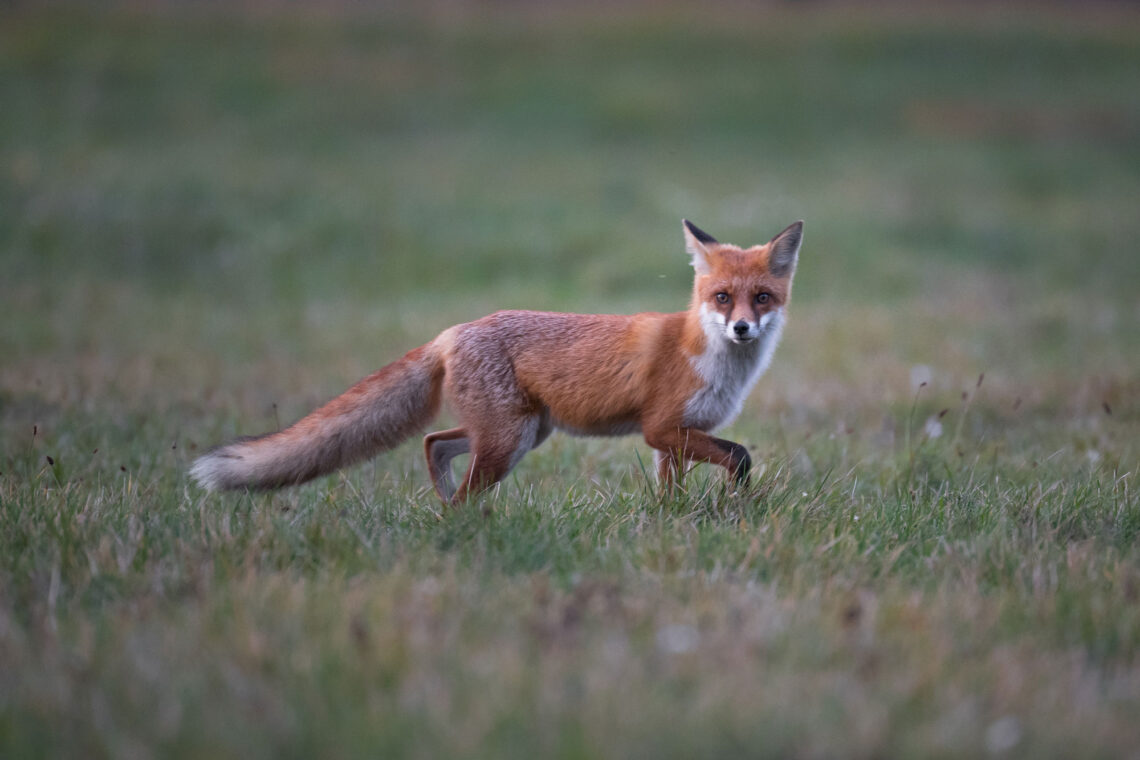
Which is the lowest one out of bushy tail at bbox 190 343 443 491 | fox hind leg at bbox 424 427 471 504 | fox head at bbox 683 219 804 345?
fox hind leg at bbox 424 427 471 504

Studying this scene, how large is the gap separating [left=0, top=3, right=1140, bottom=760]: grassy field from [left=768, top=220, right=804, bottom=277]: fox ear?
1036 mm

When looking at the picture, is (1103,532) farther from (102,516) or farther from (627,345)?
(102,516)

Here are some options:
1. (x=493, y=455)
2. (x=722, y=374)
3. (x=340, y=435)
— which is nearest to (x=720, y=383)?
(x=722, y=374)

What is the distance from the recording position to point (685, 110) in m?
21.1

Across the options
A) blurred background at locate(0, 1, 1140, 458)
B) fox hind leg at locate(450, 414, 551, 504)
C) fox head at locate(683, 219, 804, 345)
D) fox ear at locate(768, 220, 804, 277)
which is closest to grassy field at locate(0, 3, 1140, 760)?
blurred background at locate(0, 1, 1140, 458)

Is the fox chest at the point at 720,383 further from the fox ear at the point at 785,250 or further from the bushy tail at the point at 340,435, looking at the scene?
the bushy tail at the point at 340,435

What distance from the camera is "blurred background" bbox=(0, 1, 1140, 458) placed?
9.63 metres

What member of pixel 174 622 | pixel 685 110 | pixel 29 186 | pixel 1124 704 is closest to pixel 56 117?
pixel 29 186

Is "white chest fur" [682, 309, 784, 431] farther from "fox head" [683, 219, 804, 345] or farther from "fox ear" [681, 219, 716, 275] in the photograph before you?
"fox ear" [681, 219, 716, 275]

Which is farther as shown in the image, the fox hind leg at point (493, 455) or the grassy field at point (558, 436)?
the fox hind leg at point (493, 455)

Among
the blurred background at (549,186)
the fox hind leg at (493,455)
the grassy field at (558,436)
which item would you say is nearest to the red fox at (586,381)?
the fox hind leg at (493,455)

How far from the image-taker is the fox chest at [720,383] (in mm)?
4855

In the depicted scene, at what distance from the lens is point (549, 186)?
17.1 meters

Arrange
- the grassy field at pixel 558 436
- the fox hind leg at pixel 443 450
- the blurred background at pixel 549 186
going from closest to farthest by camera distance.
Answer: the grassy field at pixel 558 436, the fox hind leg at pixel 443 450, the blurred background at pixel 549 186
